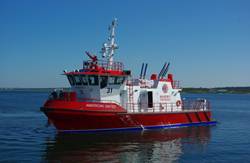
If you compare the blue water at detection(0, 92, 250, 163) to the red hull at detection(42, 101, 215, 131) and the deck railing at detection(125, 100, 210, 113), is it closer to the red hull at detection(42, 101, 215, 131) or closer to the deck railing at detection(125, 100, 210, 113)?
the red hull at detection(42, 101, 215, 131)

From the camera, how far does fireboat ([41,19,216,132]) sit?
19.1 metres

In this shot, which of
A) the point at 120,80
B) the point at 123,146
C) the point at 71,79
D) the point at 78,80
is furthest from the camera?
the point at 120,80

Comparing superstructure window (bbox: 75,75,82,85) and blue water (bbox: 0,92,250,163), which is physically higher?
superstructure window (bbox: 75,75,82,85)

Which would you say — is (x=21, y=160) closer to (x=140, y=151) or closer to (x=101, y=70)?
(x=140, y=151)

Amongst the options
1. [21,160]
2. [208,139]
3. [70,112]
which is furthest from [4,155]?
[208,139]

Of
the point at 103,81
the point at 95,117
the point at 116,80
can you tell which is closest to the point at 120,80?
the point at 116,80

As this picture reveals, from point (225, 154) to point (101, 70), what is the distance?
835 centimetres

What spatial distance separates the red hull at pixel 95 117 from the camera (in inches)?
738

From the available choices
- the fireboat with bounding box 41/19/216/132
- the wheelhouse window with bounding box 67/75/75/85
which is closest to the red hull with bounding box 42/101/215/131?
the fireboat with bounding box 41/19/216/132

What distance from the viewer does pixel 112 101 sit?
67.2ft

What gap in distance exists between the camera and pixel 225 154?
16.1 meters

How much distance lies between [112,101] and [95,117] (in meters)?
1.61

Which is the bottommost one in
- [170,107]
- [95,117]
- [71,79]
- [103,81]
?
[95,117]

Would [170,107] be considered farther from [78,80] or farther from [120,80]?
[78,80]
